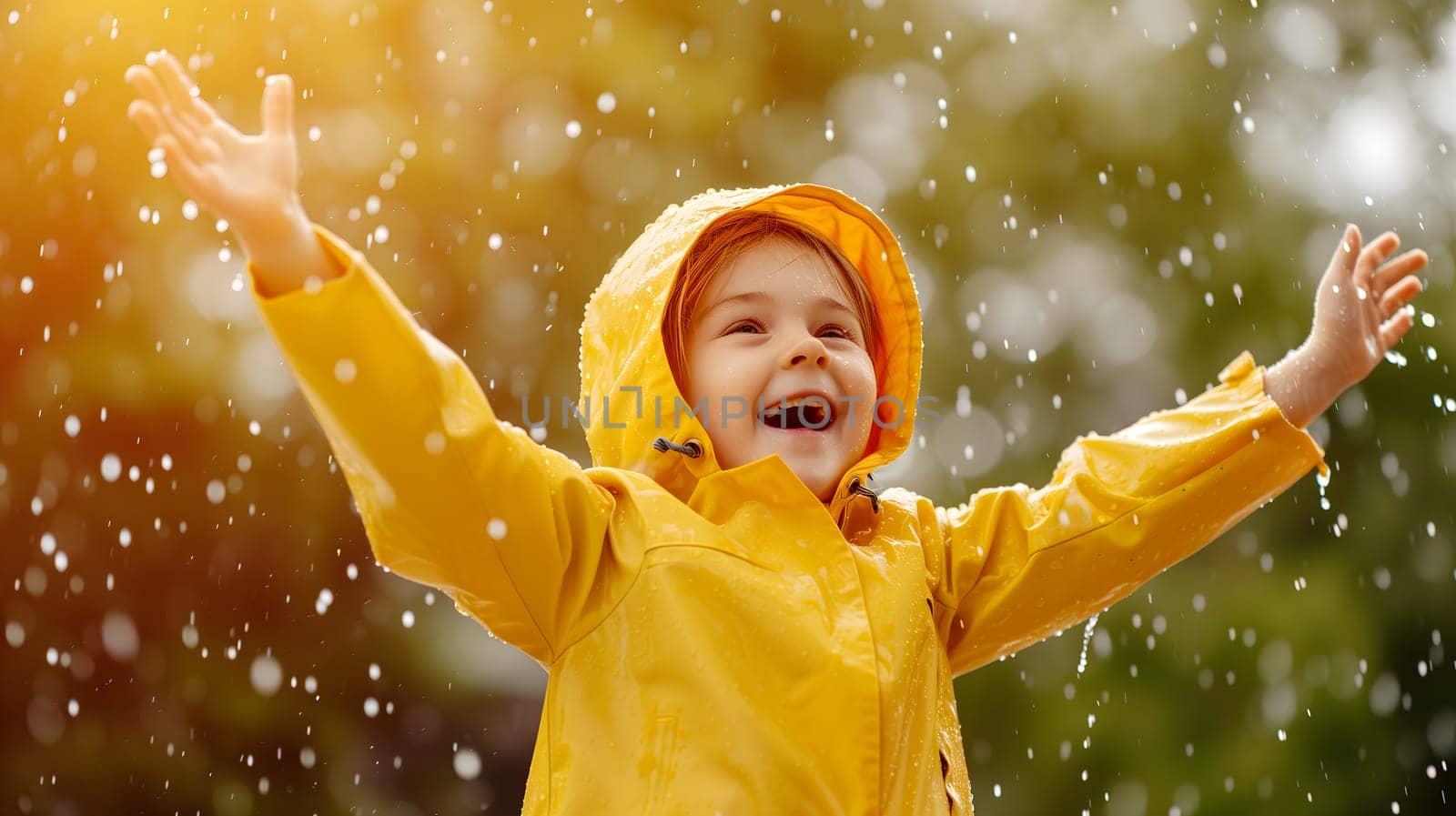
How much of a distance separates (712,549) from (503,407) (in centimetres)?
384

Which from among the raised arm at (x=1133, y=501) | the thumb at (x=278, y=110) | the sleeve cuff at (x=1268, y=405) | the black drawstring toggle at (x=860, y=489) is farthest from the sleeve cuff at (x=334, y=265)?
the sleeve cuff at (x=1268, y=405)

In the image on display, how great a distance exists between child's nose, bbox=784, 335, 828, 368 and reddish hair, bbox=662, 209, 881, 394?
0.18 meters

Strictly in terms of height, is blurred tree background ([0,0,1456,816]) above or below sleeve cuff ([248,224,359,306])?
above

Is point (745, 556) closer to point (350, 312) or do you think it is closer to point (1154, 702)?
point (350, 312)

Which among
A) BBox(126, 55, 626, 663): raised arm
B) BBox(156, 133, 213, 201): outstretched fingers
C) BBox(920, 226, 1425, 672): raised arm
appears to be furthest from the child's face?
BBox(156, 133, 213, 201): outstretched fingers

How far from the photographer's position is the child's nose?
2.04 m

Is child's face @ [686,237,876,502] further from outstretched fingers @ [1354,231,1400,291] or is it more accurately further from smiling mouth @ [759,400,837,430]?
outstretched fingers @ [1354,231,1400,291]

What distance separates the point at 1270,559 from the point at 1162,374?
895 mm

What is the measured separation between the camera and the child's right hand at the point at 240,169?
152 centimetres

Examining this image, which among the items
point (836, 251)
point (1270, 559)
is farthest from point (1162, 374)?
point (836, 251)

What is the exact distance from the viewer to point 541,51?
5.91 meters

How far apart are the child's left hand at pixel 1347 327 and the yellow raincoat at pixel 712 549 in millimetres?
60

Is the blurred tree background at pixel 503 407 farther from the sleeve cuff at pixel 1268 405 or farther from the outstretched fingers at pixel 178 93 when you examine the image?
the outstretched fingers at pixel 178 93

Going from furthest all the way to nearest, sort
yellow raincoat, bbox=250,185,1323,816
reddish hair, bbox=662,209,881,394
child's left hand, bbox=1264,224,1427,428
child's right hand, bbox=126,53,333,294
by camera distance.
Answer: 1. child's left hand, bbox=1264,224,1427,428
2. reddish hair, bbox=662,209,881,394
3. yellow raincoat, bbox=250,185,1323,816
4. child's right hand, bbox=126,53,333,294
